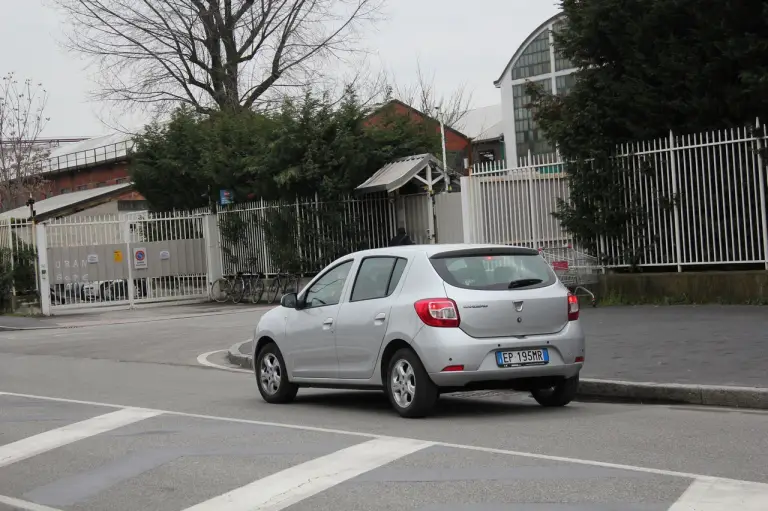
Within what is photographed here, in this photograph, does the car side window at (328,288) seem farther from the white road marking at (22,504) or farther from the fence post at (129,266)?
the fence post at (129,266)

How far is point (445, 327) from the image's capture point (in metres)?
→ 10.0

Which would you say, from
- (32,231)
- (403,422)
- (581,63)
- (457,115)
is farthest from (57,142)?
(403,422)

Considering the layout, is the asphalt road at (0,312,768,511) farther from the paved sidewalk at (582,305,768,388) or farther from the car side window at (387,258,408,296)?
the car side window at (387,258,408,296)

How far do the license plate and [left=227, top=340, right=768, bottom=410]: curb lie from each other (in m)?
1.51

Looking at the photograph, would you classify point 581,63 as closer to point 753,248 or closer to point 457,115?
point 753,248

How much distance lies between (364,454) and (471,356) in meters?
1.91

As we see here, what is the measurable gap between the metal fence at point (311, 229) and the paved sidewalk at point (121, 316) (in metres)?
1.82

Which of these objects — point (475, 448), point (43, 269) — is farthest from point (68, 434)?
point (43, 269)

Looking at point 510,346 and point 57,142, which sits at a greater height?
point 57,142

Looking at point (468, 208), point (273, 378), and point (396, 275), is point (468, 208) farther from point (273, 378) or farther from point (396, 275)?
Answer: point (396, 275)

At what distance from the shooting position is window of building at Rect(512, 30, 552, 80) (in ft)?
236

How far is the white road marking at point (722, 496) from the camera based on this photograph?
20.5 feet

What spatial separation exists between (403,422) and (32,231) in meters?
23.2

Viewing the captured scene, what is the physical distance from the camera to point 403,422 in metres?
10.1
